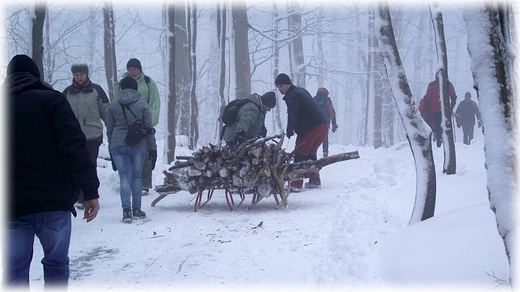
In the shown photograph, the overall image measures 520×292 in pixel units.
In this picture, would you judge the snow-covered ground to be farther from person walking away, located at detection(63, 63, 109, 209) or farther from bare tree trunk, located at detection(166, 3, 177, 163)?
bare tree trunk, located at detection(166, 3, 177, 163)

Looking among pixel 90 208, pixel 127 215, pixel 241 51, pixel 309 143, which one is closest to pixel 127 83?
pixel 127 215

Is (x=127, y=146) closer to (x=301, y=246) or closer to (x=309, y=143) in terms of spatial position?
(x=301, y=246)

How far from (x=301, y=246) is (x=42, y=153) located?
2.93 meters

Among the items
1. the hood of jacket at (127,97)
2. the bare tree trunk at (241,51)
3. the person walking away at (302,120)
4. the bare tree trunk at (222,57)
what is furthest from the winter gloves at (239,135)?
the bare tree trunk at (222,57)

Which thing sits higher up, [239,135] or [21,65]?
[21,65]

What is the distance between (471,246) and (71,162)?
2.87 meters

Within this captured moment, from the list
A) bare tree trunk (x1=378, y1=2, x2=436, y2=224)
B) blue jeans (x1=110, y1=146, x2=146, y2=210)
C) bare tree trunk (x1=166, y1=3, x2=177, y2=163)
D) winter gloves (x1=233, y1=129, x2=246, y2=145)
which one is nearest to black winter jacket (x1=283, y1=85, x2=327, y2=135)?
winter gloves (x1=233, y1=129, x2=246, y2=145)

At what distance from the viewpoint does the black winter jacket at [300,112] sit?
866cm

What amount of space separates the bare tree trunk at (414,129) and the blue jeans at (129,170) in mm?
3661

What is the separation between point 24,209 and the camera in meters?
2.81

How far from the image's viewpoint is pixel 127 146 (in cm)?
631

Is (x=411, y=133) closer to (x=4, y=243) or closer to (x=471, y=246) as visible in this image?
(x=471, y=246)

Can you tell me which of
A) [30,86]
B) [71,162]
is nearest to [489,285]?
[71,162]

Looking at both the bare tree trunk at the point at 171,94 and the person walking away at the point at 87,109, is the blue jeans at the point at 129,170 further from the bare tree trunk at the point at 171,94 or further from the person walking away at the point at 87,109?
the bare tree trunk at the point at 171,94
